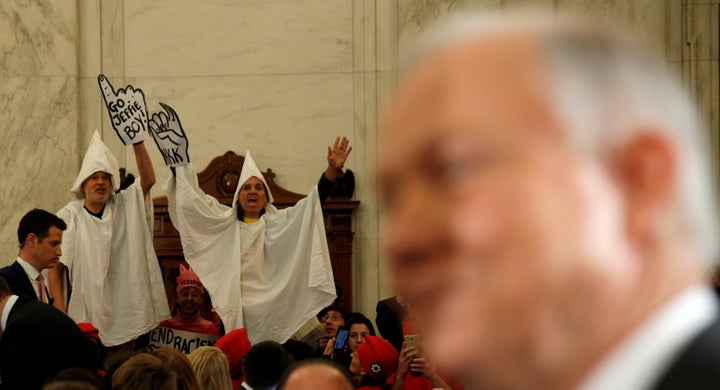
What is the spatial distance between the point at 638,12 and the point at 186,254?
510cm

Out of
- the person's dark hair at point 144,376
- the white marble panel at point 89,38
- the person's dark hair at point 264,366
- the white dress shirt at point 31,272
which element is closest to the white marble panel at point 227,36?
the white marble panel at point 89,38

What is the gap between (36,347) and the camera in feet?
18.0

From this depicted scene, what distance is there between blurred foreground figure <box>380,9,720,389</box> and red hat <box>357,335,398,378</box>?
6.32 meters

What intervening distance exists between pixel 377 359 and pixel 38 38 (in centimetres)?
634

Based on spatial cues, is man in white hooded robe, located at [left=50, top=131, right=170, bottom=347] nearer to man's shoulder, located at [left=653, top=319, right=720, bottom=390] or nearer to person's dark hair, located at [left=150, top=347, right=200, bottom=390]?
person's dark hair, located at [left=150, top=347, right=200, bottom=390]

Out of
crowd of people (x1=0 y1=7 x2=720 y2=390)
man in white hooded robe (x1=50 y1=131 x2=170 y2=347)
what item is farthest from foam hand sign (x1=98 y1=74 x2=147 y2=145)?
crowd of people (x1=0 y1=7 x2=720 y2=390)

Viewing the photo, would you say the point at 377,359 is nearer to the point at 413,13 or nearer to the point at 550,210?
the point at 413,13

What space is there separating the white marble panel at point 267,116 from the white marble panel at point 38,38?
0.73 metres

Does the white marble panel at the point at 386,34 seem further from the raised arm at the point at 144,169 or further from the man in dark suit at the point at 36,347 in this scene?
the man in dark suit at the point at 36,347

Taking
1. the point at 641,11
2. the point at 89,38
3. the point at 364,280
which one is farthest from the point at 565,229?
the point at 89,38

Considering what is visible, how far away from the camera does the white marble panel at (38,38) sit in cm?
1155

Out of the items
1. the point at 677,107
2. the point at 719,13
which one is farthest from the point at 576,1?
the point at 677,107

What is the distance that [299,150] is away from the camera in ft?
38.9

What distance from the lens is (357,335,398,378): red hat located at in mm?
6766
